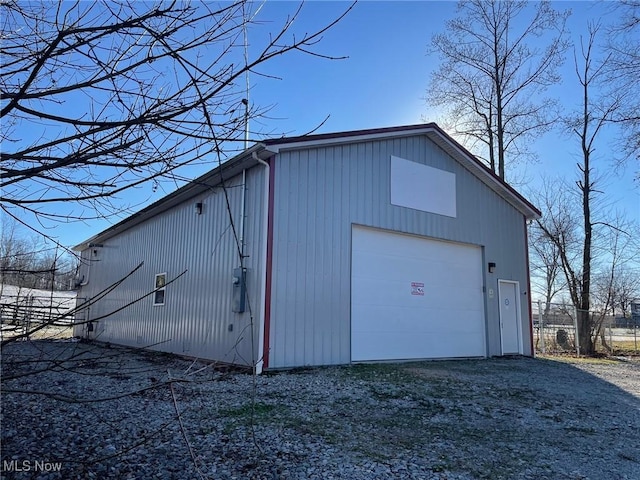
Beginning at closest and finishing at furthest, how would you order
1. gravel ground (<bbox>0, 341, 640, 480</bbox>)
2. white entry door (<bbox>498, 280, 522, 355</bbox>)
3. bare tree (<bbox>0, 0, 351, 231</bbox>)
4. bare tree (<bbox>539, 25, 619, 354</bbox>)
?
bare tree (<bbox>0, 0, 351, 231</bbox>), gravel ground (<bbox>0, 341, 640, 480</bbox>), white entry door (<bbox>498, 280, 522, 355</bbox>), bare tree (<bbox>539, 25, 619, 354</bbox>)

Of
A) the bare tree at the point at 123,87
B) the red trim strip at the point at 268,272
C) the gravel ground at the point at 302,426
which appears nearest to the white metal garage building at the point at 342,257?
the red trim strip at the point at 268,272

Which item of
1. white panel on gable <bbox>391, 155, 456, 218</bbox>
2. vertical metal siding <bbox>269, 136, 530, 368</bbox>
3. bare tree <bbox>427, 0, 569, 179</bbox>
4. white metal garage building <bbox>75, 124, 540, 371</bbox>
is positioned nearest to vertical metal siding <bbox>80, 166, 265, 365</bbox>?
white metal garage building <bbox>75, 124, 540, 371</bbox>

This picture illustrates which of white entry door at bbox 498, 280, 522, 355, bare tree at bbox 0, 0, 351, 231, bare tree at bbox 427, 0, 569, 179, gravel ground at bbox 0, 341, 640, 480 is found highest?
bare tree at bbox 427, 0, 569, 179

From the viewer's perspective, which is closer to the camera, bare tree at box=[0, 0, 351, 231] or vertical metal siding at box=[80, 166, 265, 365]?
bare tree at box=[0, 0, 351, 231]

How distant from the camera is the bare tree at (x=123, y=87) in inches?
74.1

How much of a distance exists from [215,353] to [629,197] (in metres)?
14.6

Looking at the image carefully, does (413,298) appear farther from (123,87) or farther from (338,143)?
(123,87)

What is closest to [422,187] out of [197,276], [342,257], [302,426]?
[342,257]

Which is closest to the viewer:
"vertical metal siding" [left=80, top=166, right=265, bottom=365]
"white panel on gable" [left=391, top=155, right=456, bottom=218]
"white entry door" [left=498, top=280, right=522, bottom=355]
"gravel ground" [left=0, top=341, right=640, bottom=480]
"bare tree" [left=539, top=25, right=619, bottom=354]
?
"gravel ground" [left=0, top=341, right=640, bottom=480]

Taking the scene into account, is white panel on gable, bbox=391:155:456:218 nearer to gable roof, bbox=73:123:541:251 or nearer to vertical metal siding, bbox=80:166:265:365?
gable roof, bbox=73:123:541:251

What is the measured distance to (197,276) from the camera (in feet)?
30.9

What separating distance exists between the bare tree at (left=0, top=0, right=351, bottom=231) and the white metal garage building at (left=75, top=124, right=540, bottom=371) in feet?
11.8

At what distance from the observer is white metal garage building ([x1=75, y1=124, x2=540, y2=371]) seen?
24.7 feet

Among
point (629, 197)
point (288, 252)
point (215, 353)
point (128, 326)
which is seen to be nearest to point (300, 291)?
point (288, 252)
